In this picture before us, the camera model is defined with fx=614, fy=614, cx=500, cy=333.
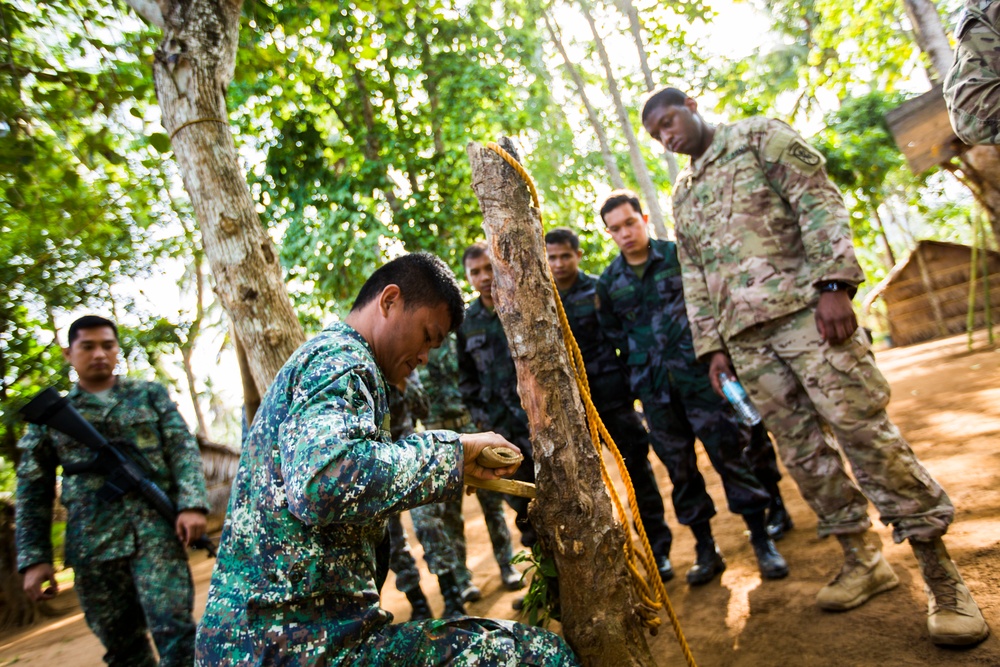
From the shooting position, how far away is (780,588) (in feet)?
10.1

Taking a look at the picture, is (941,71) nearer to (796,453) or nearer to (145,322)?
(796,453)

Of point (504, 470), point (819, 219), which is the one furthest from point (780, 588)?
point (504, 470)

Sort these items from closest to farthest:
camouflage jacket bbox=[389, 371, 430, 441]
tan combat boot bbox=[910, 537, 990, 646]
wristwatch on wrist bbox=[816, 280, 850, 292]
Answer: tan combat boot bbox=[910, 537, 990, 646] → wristwatch on wrist bbox=[816, 280, 850, 292] → camouflage jacket bbox=[389, 371, 430, 441]

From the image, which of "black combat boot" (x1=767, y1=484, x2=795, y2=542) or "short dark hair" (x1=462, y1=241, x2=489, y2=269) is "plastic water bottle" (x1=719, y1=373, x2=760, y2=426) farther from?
"short dark hair" (x1=462, y1=241, x2=489, y2=269)

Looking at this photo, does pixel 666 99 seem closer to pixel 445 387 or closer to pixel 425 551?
pixel 445 387

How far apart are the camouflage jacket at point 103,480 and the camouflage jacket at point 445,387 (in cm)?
193

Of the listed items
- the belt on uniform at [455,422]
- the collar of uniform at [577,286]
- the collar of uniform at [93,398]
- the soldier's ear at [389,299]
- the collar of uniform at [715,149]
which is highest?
the collar of uniform at [715,149]

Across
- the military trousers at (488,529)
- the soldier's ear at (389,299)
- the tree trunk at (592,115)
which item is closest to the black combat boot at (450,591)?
the military trousers at (488,529)

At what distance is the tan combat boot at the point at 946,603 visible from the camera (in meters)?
2.16

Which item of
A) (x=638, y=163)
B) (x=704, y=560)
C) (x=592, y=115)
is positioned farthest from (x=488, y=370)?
(x=592, y=115)

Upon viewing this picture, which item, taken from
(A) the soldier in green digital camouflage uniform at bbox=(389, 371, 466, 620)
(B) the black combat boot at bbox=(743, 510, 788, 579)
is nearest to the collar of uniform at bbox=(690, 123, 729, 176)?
(B) the black combat boot at bbox=(743, 510, 788, 579)

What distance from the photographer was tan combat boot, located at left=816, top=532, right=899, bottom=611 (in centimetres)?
263

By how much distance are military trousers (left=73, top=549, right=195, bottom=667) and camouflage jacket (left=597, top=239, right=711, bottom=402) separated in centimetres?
274

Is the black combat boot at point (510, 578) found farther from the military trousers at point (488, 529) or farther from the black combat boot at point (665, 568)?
the black combat boot at point (665, 568)
